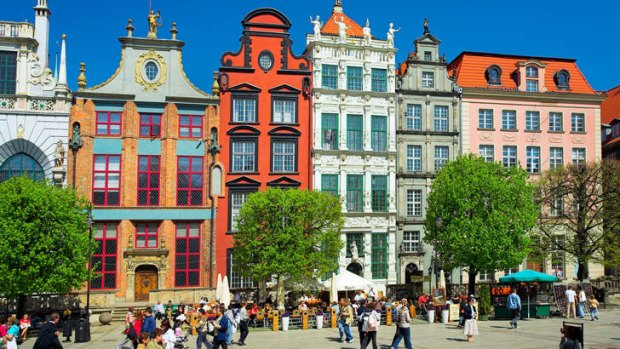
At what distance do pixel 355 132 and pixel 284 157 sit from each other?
5248 millimetres

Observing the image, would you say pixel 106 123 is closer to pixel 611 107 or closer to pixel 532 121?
pixel 532 121

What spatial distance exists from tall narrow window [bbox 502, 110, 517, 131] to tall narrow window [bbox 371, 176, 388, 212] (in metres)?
10.5

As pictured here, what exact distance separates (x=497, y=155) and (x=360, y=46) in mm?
12734

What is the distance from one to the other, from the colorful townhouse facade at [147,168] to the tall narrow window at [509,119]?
20.9 metres

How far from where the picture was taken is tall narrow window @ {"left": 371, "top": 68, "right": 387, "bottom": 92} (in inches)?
1778

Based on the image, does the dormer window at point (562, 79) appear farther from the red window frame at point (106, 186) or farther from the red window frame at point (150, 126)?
the red window frame at point (106, 186)

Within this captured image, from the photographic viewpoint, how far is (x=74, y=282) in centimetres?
3191

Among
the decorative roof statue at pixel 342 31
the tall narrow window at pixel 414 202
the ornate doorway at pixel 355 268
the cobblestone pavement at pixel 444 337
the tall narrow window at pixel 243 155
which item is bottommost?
the cobblestone pavement at pixel 444 337

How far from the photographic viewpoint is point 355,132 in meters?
44.3

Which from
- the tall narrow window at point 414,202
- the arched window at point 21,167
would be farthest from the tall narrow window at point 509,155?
the arched window at point 21,167

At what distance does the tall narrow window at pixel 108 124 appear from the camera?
40094 mm

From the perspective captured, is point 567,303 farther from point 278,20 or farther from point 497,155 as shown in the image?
point 278,20

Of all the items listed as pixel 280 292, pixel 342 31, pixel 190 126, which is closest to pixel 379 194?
pixel 342 31

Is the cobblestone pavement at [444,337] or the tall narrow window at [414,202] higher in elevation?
the tall narrow window at [414,202]
